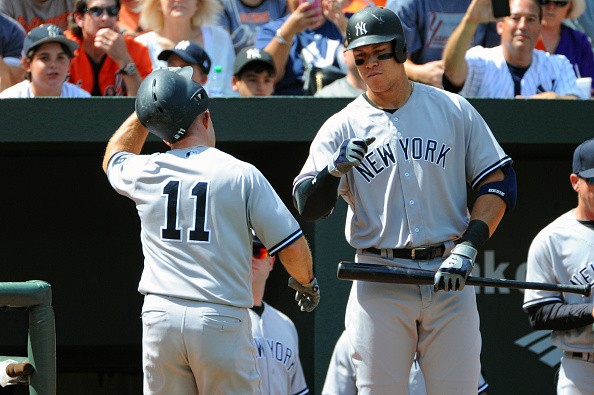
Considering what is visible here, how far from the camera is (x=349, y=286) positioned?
231 inches

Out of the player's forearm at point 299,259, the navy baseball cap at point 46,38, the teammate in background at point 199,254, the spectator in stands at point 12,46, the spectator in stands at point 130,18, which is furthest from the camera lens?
the spectator in stands at point 130,18

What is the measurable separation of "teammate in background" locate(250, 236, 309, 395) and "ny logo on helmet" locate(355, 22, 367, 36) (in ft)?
5.47

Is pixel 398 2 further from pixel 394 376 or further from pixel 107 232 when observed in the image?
pixel 394 376

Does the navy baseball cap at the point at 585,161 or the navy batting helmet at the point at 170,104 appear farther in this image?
the navy baseball cap at the point at 585,161

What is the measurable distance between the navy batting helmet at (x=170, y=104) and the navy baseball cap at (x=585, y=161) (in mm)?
1952

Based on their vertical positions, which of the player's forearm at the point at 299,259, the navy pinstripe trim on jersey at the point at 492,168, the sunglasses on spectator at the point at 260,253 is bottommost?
the sunglasses on spectator at the point at 260,253

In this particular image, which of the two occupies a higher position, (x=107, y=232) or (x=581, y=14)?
(x=581, y=14)

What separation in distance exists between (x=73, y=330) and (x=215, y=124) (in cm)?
167

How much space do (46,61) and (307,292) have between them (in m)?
2.83

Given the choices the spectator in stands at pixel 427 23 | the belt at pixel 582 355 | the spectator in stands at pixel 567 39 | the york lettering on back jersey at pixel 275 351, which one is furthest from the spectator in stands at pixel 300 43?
the belt at pixel 582 355

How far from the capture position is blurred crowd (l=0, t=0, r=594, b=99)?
6.30m

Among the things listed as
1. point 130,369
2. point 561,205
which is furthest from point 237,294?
point 561,205

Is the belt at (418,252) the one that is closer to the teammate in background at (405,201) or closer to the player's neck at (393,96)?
the teammate in background at (405,201)

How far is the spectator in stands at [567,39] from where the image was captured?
23.7 ft
